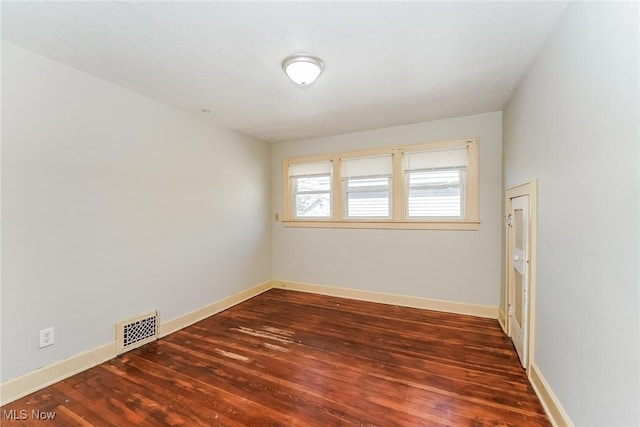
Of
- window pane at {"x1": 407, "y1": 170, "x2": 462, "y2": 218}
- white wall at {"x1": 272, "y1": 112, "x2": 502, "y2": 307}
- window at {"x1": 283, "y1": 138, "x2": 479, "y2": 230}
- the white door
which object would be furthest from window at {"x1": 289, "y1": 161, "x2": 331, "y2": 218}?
the white door

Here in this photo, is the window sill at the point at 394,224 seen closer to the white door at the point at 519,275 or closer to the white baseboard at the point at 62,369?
the white door at the point at 519,275

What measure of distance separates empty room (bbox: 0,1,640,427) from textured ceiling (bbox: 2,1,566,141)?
2cm

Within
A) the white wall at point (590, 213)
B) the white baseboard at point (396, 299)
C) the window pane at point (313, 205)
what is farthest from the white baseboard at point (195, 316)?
the white wall at point (590, 213)

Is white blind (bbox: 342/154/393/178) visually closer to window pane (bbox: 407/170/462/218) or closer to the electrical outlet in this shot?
window pane (bbox: 407/170/462/218)

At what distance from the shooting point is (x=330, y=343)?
9.41 feet

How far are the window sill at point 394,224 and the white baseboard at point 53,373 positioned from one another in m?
2.91

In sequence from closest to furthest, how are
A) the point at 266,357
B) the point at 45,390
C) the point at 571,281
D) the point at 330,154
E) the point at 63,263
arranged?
the point at 571,281 → the point at 45,390 → the point at 63,263 → the point at 266,357 → the point at 330,154

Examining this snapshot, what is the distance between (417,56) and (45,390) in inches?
154

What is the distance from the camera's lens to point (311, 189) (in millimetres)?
4688

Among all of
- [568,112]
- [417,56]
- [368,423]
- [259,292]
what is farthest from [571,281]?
[259,292]

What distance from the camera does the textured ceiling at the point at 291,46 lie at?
1.66 metres

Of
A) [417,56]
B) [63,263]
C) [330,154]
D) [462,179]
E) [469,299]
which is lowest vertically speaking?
[469,299]

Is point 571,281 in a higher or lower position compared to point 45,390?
higher

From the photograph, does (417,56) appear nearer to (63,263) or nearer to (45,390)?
(63,263)
